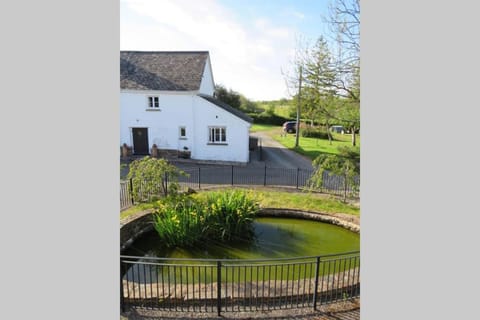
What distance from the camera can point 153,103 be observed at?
16.0 m

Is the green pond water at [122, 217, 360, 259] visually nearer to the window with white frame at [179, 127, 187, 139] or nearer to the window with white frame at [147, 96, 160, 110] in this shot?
the window with white frame at [179, 127, 187, 139]

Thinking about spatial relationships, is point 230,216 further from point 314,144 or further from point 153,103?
point 314,144

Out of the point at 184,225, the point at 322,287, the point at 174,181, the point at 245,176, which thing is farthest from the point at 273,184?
the point at 322,287

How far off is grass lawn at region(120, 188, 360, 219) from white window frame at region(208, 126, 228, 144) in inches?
242

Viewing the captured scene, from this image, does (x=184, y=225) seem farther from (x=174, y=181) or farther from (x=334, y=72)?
(x=334, y=72)

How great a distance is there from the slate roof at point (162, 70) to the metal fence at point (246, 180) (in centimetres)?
496

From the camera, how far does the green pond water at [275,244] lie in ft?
21.2

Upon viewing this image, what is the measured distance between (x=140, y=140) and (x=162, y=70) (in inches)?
156

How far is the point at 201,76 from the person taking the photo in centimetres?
1612

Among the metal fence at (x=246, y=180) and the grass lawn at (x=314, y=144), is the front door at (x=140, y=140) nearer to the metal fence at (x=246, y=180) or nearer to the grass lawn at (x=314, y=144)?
the metal fence at (x=246, y=180)

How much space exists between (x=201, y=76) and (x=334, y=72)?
8.17m

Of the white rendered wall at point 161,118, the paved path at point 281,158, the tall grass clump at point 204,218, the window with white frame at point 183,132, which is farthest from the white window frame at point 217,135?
the tall grass clump at point 204,218

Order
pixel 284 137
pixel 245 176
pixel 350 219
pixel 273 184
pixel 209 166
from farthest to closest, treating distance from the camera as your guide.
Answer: pixel 284 137
pixel 209 166
pixel 245 176
pixel 273 184
pixel 350 219

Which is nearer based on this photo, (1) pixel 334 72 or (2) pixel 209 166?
(1) pixel 334 72
